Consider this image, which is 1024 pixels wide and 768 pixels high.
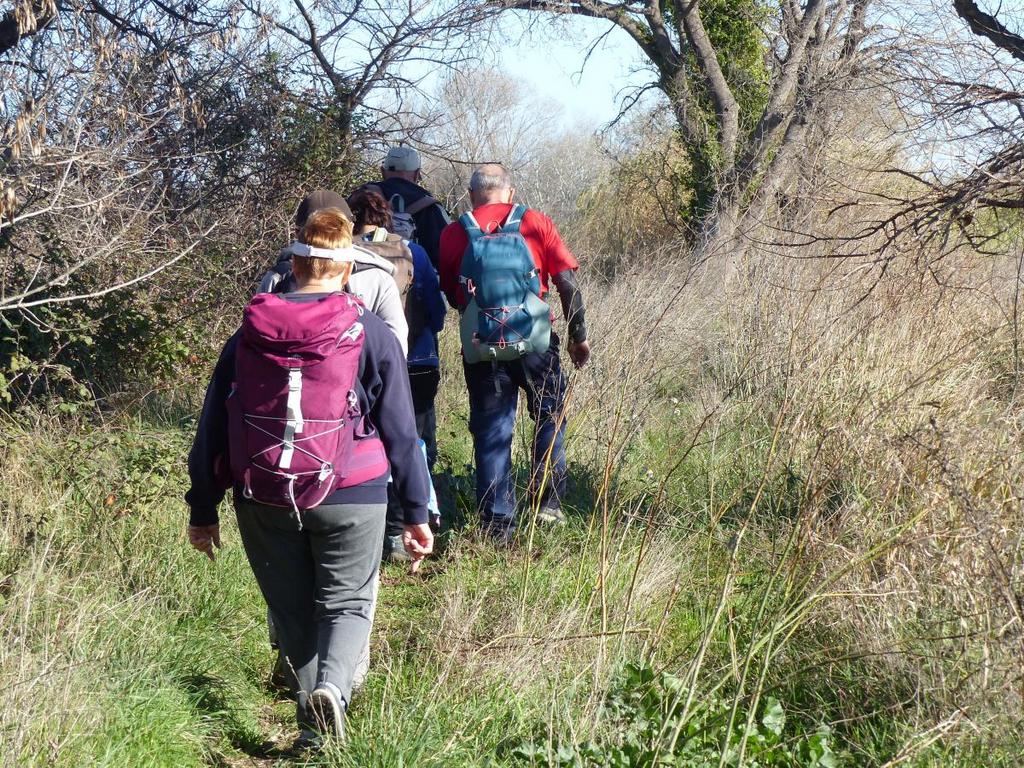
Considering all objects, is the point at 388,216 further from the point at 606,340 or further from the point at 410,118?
the point at 410,118

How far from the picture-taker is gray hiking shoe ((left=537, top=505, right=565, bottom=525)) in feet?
16.8

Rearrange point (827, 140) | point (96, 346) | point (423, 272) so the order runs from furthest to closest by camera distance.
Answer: point (827, 140) < point (96, 346) < point (423, 272)

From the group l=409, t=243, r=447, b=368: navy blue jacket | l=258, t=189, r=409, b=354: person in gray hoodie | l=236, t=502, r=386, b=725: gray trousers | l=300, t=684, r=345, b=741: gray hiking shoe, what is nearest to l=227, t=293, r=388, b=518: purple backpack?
l=236, t=502, r=386, b=725: gray trousers

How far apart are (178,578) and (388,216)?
1819mm

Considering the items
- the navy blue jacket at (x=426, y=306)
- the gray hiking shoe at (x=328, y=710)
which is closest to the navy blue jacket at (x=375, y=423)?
the gray hiking shoe at (x=328, y=710)

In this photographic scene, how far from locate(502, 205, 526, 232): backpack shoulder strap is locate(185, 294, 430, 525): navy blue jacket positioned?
195 cm

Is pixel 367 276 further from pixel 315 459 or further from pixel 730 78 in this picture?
pixel 730 78

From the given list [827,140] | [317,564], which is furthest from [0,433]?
[827,140]

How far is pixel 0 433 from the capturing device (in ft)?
17.8

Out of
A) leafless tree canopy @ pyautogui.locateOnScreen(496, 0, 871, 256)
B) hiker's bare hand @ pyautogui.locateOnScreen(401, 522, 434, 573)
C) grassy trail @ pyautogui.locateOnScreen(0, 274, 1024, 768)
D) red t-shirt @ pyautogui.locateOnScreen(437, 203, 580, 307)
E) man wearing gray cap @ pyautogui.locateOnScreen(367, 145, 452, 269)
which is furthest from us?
leafless tree canopy @ pyautogui.locateOnScreen(496, 0, 871, 256)

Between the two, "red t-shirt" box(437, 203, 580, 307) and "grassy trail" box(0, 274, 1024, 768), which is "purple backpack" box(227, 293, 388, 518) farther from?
"red t-shirt" box(437, 203, 580, 307)

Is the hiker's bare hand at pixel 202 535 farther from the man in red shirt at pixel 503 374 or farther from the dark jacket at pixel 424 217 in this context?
the dark jacket at pixel 424 217

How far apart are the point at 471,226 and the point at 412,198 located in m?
0.66

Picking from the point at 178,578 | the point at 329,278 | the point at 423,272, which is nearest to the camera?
the point at 329,278
